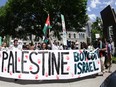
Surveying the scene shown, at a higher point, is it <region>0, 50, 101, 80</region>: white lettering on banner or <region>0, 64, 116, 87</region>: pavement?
<region>0, 50, 101, 80</region>: white lettering on banner

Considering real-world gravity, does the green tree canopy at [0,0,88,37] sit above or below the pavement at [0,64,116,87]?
above

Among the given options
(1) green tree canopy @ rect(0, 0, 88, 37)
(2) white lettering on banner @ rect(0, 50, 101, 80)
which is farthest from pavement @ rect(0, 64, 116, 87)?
(1) green tree canopy @ rect(0, 0, 88, 37)

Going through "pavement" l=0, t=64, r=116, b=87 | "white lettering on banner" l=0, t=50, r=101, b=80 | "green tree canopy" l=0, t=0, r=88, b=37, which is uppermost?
"green tree canopy" l=0, t=0, r=88, b=37

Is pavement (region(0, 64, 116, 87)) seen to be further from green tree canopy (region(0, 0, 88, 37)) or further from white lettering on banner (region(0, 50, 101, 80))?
green tree canopy (region(0, 0, 88, 37))

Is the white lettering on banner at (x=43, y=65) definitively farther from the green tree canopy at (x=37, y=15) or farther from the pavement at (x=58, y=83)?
the green tree canopy at (x=37, y=15)

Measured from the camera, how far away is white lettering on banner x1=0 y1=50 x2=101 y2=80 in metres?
11.6

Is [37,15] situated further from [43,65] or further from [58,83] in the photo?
[58,83]

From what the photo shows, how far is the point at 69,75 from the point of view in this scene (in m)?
11.8

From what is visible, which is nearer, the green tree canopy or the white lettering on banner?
the white lettering on banner

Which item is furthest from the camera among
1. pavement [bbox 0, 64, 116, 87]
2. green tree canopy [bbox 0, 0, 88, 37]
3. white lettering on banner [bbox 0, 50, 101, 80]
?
green tree canopy [bbox 0, 0, 88, 37]

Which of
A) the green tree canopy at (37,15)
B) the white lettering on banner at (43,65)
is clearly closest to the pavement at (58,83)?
the white lettering on banner at (43,65)

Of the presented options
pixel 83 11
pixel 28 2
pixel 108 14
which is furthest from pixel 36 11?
pixel 108 14

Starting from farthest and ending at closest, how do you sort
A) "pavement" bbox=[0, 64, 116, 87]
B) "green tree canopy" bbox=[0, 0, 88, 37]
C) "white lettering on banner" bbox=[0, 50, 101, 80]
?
1. "green tree canopy" bbox=[0, 0, 88, 37]
2. "white lettering on banner" bbox=[0, 50, 101, 80]
3. "pavement" bbox=[0, 64, 116, 87]

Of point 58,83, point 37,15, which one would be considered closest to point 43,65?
point 58,83
